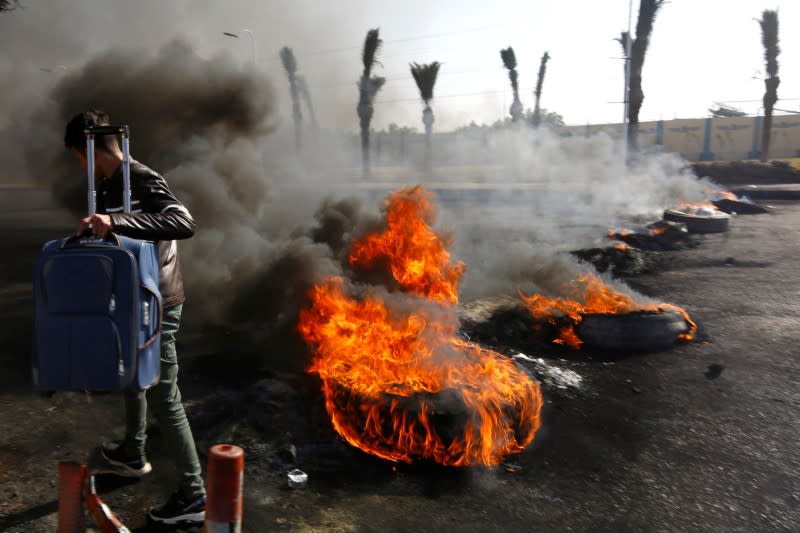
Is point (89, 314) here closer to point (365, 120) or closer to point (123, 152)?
point (123, 152)

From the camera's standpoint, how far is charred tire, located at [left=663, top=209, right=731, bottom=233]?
14773mm

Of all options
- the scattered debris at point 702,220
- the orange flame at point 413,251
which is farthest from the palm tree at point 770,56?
the orange flame at point 413,251

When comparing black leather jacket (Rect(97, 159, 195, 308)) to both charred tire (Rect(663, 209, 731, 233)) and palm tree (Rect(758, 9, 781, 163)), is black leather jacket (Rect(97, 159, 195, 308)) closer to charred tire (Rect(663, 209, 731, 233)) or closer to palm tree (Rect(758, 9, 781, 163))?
charred tire (Rect(663, 209, 731, 233))

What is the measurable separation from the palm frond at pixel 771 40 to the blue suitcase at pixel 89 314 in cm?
3580

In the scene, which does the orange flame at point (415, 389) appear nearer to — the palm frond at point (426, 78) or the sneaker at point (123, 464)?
the sneaker at point (123, 464)

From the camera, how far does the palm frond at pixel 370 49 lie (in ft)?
100

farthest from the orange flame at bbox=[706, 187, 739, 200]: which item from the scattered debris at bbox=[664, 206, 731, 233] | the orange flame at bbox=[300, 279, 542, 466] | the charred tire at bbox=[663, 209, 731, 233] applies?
the orange flame at bbox=[300, 279, 542, 466]

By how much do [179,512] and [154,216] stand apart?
1.47 m

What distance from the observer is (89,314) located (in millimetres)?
2127

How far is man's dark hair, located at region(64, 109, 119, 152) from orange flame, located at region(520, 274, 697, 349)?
497cm

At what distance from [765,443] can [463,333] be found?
116 inches

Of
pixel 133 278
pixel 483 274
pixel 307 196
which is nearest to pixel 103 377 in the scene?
pixel 133 278

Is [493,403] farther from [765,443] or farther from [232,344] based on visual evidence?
[232,344]

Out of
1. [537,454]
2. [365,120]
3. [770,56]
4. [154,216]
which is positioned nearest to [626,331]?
[537,454]
